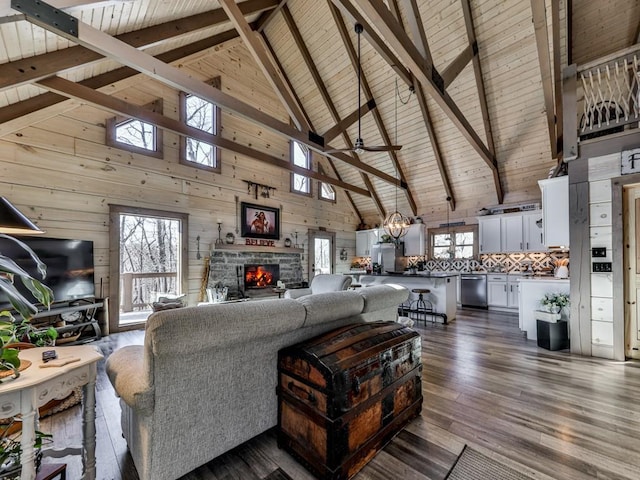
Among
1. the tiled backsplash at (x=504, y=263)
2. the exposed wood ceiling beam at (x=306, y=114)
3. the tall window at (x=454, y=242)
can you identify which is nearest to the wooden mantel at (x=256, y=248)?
the exposed wood ceiling beam at (x=306, y=114)

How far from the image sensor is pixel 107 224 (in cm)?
506

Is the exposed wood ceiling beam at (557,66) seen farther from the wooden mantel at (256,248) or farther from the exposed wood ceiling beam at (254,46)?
the wooden mantel at (256,248)

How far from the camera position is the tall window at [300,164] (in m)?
8.36

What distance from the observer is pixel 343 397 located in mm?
1668

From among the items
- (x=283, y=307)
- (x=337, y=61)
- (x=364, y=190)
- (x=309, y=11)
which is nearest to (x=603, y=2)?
(x=337, y=61)

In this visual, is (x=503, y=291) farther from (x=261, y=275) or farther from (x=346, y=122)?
(x=261, y=275)

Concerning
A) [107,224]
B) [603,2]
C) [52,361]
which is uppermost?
[603,2]

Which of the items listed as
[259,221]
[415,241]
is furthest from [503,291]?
[259,221]

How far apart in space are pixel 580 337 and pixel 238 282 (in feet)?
20.9

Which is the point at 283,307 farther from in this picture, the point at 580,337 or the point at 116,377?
the point at 580,337

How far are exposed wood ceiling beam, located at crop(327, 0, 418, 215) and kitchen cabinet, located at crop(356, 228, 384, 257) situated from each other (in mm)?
1568

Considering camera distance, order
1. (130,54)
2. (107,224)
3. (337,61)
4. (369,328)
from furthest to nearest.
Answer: (337,61) < (107,224) < (130,54) < (369,328)

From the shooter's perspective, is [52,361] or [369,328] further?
[369,328]

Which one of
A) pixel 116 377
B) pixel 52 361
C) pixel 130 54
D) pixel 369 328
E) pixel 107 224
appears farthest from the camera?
pixel 107 224
